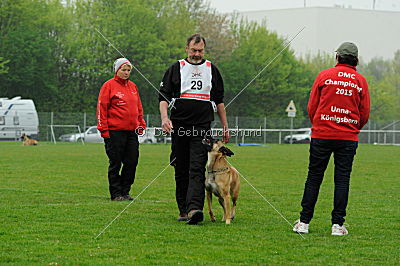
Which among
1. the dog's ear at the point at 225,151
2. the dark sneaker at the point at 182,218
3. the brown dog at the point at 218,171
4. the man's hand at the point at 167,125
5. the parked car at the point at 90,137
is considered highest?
the man's hand at the point at 167,125

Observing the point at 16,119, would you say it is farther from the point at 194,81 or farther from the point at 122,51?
the point at 194,81

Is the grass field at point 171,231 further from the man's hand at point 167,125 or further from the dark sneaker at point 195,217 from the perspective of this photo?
the man's hand at point 167,125

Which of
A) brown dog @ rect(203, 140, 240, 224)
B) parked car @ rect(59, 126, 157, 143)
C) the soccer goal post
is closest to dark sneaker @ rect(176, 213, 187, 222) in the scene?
brown dog @ rect(203, 140, 240, 224)

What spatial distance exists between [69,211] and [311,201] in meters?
3.16

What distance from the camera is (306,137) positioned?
53625mm

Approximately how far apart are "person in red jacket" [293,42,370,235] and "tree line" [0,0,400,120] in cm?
3764

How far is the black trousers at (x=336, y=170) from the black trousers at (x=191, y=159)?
1263mm

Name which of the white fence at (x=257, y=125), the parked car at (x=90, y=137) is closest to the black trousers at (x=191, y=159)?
the white fence at (x=257, y=125)

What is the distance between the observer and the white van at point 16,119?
142 ft

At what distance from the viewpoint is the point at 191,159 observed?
7922 mm

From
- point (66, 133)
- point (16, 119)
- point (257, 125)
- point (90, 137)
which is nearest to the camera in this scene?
point (16, 119)

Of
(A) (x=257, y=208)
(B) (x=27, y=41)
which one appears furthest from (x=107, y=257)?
(B) (x=27, y=41)

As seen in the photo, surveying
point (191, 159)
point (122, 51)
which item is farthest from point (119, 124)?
point (122, 51)

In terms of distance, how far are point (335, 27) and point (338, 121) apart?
65.7 metres
